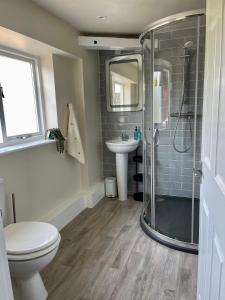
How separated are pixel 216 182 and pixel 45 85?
7.31ft

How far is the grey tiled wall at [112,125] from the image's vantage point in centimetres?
345

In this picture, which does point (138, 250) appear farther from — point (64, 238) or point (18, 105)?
point (18, 105)

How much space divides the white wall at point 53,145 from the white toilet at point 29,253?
1.51 feet

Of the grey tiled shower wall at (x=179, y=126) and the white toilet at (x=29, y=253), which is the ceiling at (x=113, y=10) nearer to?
the grey tiled shower wall at (x=179, y=126)

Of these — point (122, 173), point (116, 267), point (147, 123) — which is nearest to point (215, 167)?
point (116, 267)

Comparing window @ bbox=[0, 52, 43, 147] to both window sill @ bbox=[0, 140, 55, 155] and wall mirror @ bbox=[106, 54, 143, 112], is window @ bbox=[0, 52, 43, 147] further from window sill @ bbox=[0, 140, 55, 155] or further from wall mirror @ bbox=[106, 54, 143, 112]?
wall mirror @ bbox=[106, 54, 143, 112]

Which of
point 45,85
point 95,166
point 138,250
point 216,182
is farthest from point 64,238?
point 216,182

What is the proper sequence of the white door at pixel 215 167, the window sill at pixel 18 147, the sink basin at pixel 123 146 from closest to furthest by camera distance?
the white door at pixel 215 167, the window sill at pixel 18 147, the sink basin at pixel 123 146

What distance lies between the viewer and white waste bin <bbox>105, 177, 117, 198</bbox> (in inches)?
139

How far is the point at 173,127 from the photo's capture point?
3.01 m

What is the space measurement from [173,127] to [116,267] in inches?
71.9

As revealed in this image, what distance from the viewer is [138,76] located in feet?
11.0

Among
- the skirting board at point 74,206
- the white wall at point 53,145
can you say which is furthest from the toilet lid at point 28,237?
the skirting board at point 74,206

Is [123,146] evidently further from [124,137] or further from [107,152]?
[107,152]
